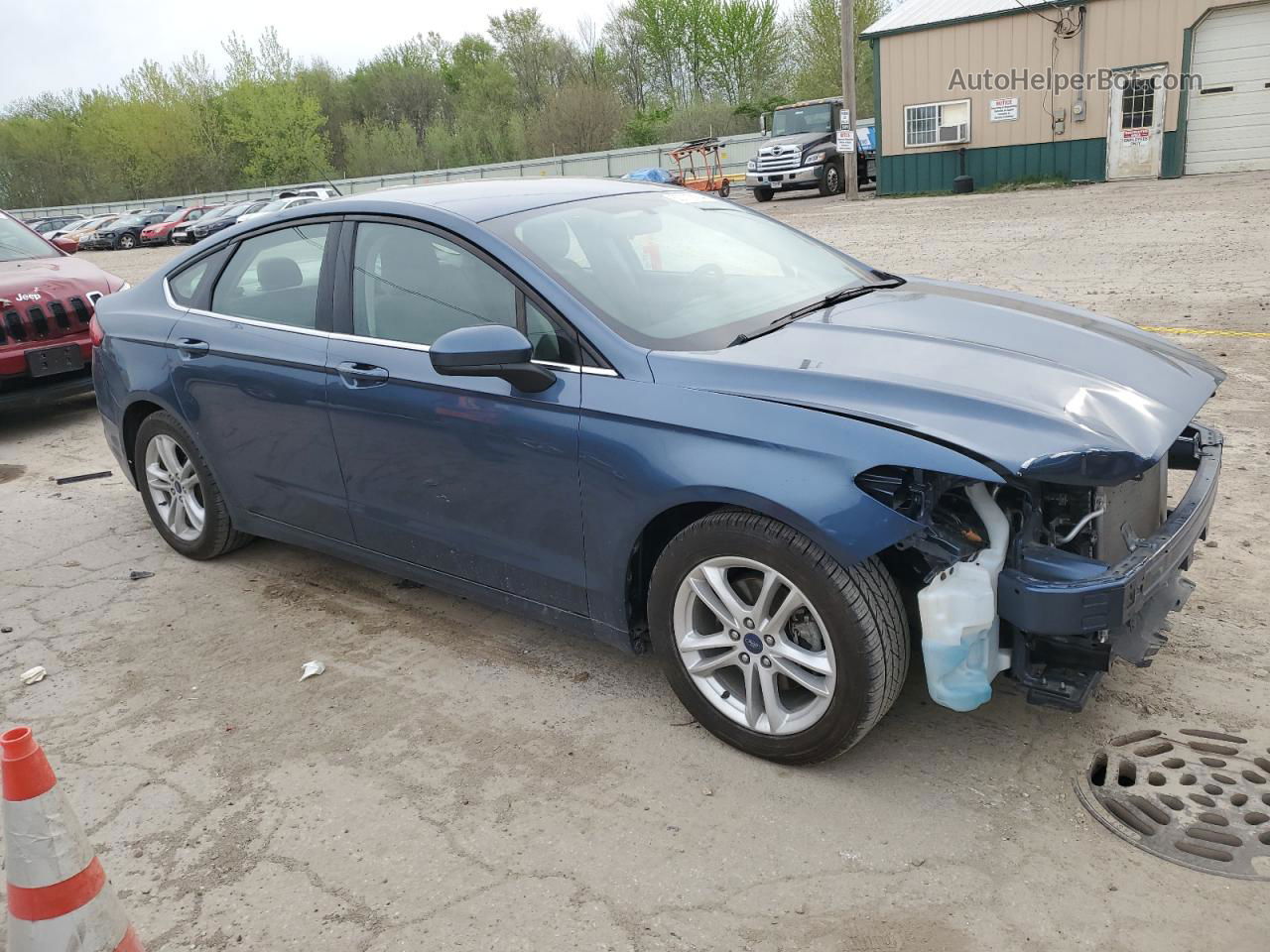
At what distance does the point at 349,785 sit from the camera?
3104 millimetres

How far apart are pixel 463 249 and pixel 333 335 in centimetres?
71

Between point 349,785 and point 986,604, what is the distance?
6.29ft

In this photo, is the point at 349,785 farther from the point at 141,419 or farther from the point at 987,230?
the point at 987,230

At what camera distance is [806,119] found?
2684cm

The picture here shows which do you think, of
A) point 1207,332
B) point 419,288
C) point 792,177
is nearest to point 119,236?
point 792,177

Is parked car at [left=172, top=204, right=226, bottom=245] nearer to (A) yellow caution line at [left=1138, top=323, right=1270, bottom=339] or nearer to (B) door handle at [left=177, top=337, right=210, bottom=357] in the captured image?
(A) yellow caution line at [left=1138, top=323, right=1270, bottom=339]

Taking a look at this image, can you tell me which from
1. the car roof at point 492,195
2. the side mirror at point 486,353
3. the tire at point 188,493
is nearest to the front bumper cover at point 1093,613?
the side mirror at point 486,353

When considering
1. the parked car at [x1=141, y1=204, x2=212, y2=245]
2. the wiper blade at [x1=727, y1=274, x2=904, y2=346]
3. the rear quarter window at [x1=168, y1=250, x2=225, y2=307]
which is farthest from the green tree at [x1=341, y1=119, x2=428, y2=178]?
the wiper blade at [x1=727, y1=274, x2=904, y2=346]

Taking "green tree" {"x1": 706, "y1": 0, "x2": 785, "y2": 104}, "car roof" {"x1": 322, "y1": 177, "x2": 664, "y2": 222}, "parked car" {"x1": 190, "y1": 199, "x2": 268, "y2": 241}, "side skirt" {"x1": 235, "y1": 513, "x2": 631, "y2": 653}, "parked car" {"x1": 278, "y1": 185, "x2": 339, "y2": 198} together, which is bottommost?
"side skirt" {"x1": 235, "y1": 513, "x2": 631, "y2": 653}

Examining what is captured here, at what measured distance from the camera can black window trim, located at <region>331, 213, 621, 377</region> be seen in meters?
3.19

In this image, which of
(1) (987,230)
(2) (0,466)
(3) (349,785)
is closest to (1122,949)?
(3) (349,785)

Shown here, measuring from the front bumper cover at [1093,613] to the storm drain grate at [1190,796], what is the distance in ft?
1.04

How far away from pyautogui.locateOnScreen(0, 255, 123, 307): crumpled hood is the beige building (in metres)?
20.2

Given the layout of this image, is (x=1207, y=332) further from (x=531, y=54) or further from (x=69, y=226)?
(x=531, y=54)
